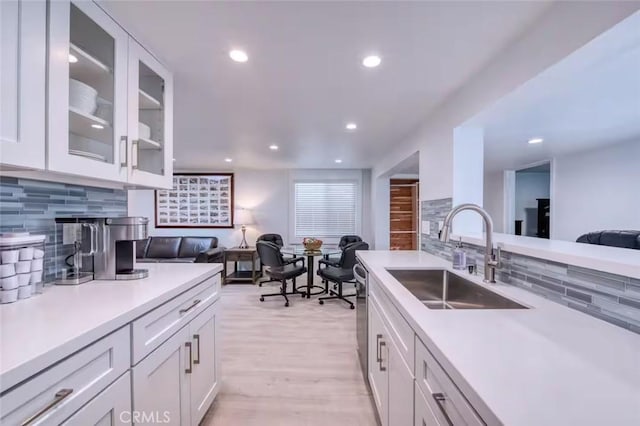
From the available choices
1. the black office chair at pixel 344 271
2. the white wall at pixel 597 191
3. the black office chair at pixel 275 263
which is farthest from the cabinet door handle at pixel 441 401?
the white wall at pixel 597 191

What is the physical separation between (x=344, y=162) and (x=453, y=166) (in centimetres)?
320

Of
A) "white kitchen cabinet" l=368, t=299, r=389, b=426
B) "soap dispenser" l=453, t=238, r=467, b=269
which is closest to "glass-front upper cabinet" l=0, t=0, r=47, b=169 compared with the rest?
"white kitchen cabinet" l=368, t=299, r=389, b=426

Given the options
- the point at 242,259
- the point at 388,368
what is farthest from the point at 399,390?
the point at 242,259

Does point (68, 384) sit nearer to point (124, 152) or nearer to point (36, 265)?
point (36, 265)

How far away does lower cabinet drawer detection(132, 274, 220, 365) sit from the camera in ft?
3.46

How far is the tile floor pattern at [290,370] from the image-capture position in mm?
1809

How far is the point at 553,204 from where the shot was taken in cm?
452

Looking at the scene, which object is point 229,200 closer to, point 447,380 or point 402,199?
point 402,199

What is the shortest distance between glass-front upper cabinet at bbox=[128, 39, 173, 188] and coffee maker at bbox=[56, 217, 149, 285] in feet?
0.82

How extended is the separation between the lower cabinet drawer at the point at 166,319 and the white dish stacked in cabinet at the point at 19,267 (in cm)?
48

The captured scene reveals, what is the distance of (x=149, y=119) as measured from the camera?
67.6 inches

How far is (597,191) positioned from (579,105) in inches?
103

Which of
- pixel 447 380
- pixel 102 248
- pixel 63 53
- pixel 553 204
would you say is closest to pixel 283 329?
pixel 102 248

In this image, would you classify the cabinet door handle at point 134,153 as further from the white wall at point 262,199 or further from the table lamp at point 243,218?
the white wall at point 262,199
